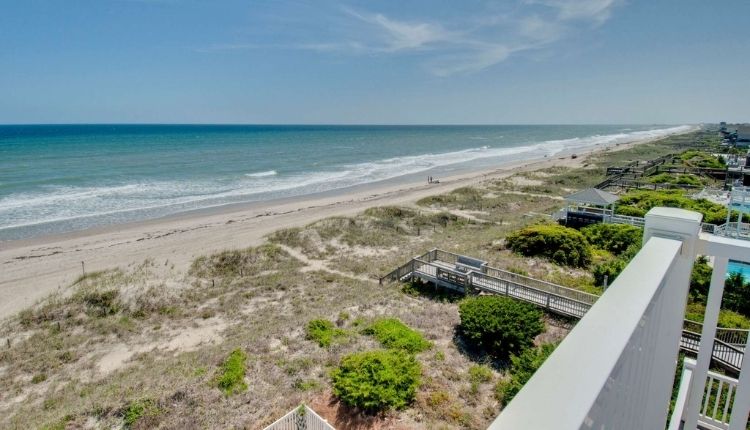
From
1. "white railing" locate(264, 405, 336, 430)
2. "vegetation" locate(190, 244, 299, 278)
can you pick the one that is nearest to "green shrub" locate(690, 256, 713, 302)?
"white railing" locate(264, 405, 336, 430)

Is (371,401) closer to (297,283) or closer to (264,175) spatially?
(297,283)

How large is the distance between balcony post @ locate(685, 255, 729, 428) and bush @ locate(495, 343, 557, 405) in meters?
5.20

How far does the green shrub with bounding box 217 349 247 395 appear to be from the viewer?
959 cm

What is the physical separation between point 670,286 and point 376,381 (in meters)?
7.54

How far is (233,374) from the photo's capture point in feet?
32.9

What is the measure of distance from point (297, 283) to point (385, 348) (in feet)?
23.3

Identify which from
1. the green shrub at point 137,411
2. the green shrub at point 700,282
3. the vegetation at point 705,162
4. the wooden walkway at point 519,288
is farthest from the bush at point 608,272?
the vegetation at point 705,162

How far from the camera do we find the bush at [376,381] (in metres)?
8.56

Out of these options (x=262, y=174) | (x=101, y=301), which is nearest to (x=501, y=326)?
(x=101, y=301)

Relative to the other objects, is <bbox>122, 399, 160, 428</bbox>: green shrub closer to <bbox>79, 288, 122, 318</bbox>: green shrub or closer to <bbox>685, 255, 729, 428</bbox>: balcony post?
<bbox>79, 288, 122, 318</bbox>: green shrub

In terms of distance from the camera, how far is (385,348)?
10938mm

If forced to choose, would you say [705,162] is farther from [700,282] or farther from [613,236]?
[700,282]

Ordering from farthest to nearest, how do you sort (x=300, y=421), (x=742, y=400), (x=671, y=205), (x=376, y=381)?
1. (x=671, y=205)
2. (x=376, y=381)
3. (x=300, y=421)
4. (x=742, y=400)

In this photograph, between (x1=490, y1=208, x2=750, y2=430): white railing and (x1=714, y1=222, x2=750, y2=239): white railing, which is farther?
(x1=714, y1=222, x2=750, y2=239): white railing
